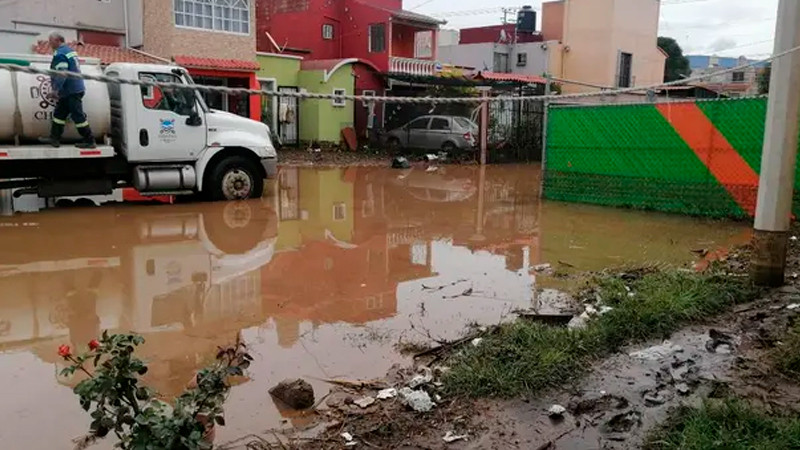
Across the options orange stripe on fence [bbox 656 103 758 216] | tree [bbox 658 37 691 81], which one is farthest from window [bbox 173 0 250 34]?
tree [bbox 658 37 691 81]

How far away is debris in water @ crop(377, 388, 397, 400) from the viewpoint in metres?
4.14

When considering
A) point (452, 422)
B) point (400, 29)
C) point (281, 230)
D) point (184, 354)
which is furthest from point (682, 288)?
point (400, 29)

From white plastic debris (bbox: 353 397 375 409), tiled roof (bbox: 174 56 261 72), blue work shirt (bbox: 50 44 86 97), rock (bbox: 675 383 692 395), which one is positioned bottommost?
white plastic debris (bbox: 353 397 375 409)

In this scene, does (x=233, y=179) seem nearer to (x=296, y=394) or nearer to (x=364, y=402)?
(x=296, y=394)

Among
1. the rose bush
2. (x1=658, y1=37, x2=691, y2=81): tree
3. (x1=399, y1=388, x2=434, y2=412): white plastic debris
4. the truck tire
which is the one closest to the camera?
the rose bush

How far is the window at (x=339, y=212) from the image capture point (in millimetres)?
11287

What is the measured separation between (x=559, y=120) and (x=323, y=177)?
7.17 m

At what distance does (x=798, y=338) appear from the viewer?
4328 mm

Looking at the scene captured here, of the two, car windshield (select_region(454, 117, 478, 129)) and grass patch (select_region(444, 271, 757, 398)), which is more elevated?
car windshield (select_region(454, 117, 478, 129))

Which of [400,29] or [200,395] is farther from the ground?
[400,29]

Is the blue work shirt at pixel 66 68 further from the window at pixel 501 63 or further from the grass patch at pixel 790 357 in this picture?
the window at pixel 501 63

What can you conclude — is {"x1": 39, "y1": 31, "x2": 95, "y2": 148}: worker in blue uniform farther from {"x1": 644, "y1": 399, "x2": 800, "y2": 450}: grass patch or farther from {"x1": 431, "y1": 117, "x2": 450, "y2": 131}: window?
{"x1": 431, "y1": 117, "x2": 450, "y2": 131}: window

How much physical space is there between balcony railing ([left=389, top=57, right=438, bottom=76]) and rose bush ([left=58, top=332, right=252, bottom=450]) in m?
24.4

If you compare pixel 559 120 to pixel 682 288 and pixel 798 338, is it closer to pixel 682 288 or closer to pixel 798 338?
pixel 682 288
